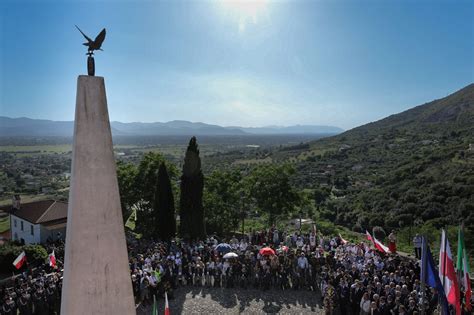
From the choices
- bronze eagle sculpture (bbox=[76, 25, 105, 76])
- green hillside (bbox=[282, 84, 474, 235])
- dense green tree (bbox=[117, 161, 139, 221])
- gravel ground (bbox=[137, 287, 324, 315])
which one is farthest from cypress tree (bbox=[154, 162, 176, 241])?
bronze eagle sculpture (bbox=[76, 25, 105, 76])

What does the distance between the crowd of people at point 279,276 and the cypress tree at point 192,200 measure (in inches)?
120

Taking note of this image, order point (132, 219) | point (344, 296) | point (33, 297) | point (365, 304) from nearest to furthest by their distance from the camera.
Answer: point (365, 304) < point (344, 296) < point (33, 297) < point (132, 219)

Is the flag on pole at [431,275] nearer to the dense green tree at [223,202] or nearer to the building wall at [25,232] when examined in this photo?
the dense green tree at [223,202]

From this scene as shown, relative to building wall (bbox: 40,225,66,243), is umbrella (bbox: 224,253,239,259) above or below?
above

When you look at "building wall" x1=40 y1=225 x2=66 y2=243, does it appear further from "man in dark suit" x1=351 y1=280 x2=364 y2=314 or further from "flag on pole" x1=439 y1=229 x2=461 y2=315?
"flag on pole" x1=439 y1=229 x2=461 y2=315

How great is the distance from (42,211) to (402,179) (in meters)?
35.5

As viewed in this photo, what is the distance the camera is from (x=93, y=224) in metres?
6.03

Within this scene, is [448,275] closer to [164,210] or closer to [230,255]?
[230,255]

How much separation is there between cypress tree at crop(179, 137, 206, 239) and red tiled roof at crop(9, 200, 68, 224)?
37.2 feet

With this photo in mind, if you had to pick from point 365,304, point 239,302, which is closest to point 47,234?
point 239,302

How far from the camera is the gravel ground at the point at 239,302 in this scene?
1625 cm

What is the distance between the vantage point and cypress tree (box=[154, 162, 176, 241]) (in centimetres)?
2497

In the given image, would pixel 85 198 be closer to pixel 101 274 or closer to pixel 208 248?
pixel 101 274

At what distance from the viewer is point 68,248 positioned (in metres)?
5.99
